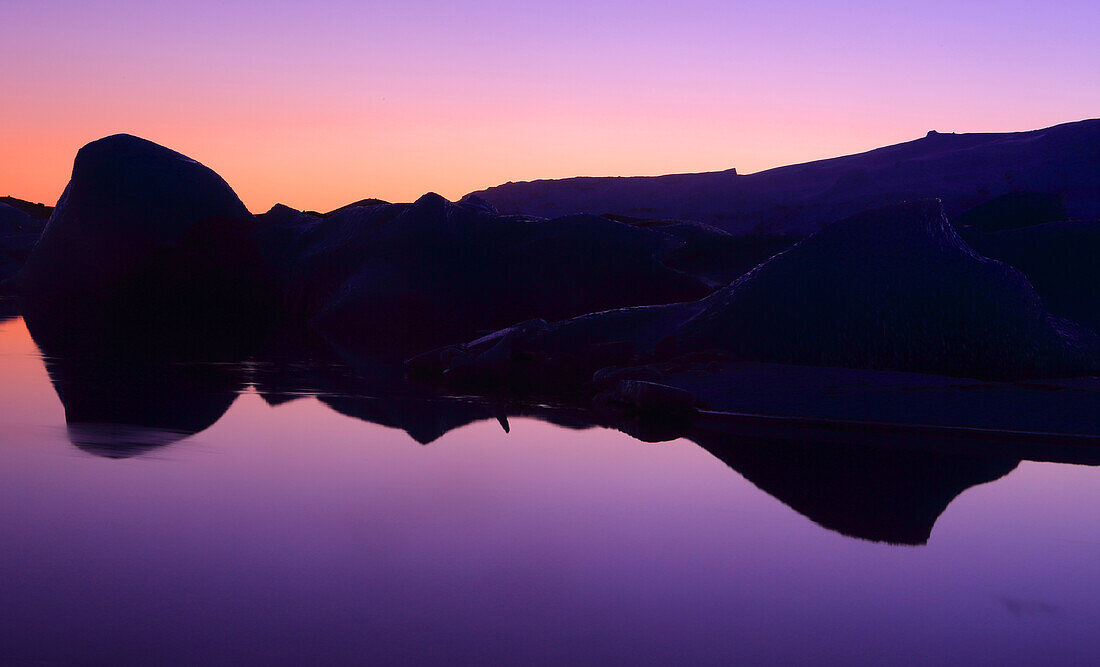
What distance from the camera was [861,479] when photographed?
10.9 feet

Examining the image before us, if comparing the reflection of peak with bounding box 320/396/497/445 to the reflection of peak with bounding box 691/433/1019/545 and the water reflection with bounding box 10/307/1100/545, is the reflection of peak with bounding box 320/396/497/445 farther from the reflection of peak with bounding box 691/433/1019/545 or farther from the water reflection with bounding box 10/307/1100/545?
the reflection of peak with bounding box 691/433/1019/545

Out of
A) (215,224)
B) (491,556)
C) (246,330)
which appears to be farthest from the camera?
(215,224)

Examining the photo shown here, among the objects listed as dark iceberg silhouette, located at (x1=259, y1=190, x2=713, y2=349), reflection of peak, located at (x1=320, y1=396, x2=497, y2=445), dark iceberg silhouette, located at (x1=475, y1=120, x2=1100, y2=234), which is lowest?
reflection of peak, located at (x1=320, y1=396, x2=497, y2=445)

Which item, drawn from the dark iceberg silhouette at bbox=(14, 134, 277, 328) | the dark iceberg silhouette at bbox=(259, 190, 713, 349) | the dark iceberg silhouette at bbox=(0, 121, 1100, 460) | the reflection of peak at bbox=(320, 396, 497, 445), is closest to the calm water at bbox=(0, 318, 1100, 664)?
the reflection of peak at bbox=(320, 396, 497, 445)

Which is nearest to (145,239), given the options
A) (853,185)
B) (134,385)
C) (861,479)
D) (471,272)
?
(471,272)

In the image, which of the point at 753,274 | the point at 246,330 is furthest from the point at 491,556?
the point at 246,330

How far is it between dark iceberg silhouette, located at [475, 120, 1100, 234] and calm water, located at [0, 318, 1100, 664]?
27207mm

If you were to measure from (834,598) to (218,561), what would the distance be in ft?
4.39

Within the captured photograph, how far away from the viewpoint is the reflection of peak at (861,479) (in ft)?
9.14

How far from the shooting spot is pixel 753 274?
637 cm

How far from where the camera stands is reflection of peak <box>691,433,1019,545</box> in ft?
9.14

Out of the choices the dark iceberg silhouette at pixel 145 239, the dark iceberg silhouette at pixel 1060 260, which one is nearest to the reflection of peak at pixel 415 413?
the dark iceberg silhouette at pixel 1060 260

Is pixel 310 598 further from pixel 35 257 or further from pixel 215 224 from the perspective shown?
pixel 35 257

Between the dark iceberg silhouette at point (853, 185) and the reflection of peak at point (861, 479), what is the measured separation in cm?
2645
